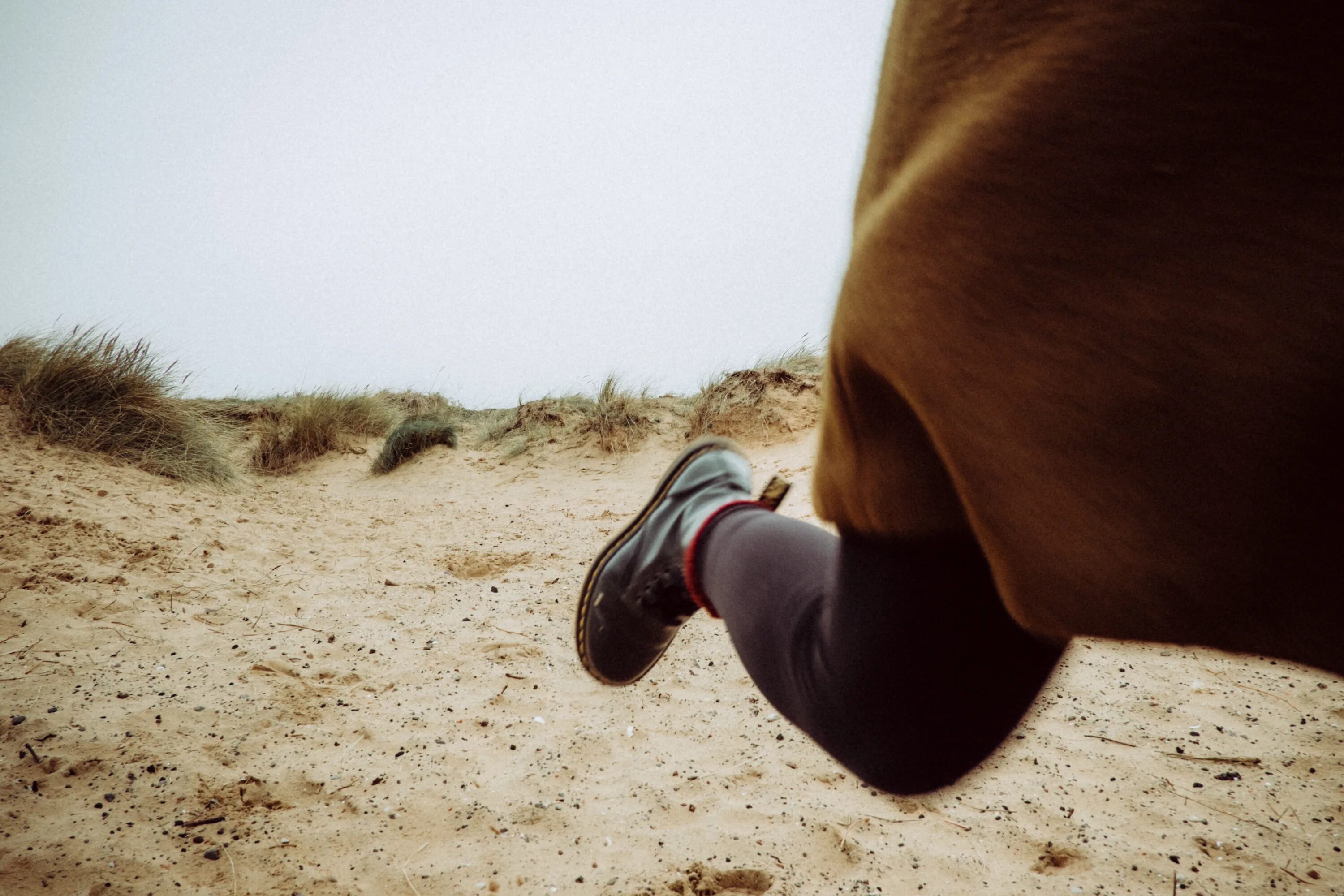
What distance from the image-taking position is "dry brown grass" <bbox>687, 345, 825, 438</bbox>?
221 inches

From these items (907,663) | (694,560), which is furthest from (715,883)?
(907,663)

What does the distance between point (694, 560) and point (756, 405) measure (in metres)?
4.83

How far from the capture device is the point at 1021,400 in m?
0.36

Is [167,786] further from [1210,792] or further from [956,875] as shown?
[1210,792]

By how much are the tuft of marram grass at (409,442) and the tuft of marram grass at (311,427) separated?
675 millimetres

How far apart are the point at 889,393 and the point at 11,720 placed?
7.23 feet

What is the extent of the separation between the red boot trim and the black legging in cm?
30

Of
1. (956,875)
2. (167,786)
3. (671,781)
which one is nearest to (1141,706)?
(956,875)

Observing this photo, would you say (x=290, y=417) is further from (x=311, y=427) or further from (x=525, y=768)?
(x=525, y=768)

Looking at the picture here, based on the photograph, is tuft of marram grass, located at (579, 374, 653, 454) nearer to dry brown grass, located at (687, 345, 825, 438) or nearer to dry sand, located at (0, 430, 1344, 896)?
dry brown grass, located at (687, 345, 825, 438)

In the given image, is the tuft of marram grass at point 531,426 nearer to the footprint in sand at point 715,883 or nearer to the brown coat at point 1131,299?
the footprint in sand at point 715,883

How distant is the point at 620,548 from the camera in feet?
4.33

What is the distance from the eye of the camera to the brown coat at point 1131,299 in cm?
28

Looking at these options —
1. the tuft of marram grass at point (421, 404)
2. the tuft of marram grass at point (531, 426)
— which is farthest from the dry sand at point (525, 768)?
the tuft of marram grass at point (421, 404)
